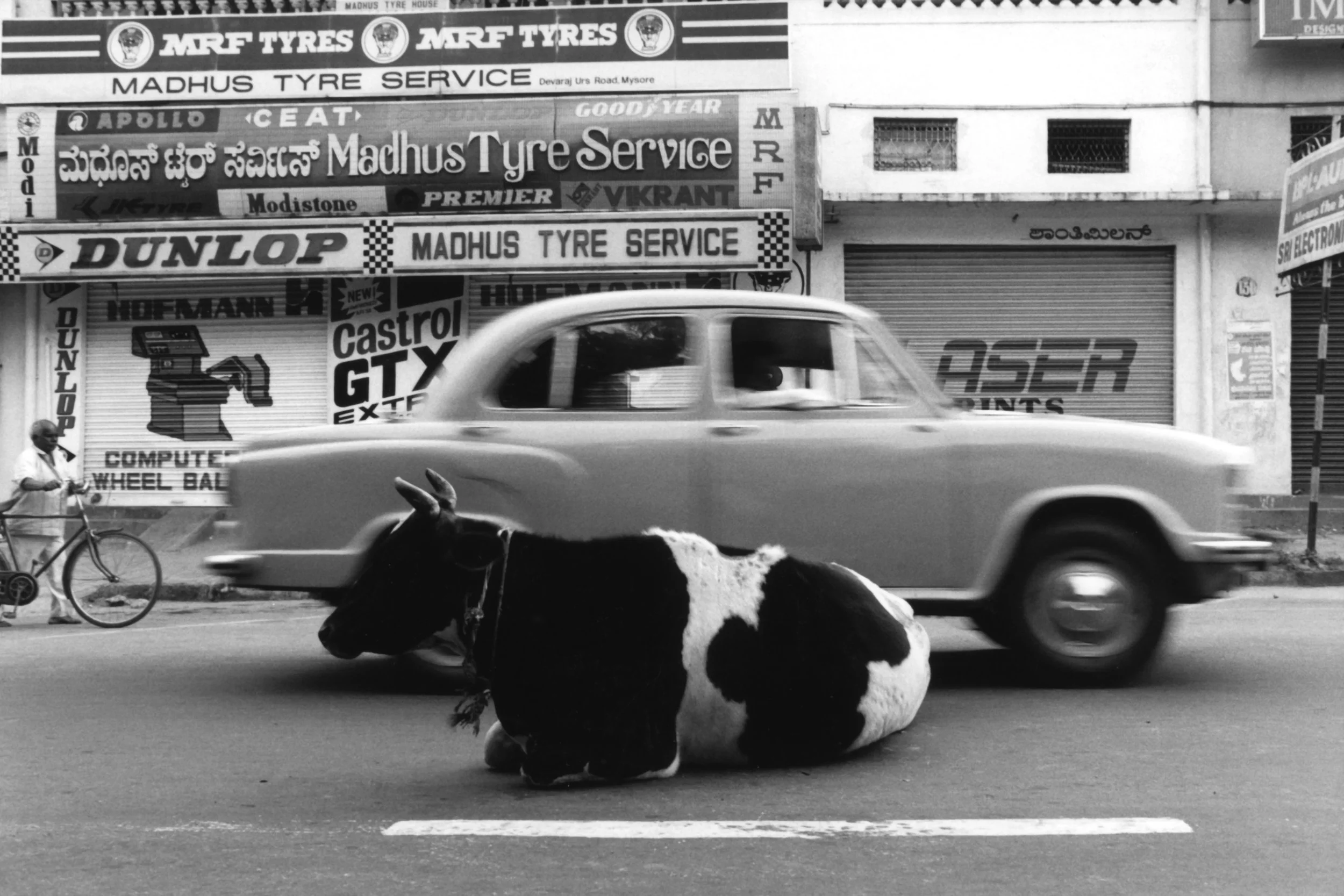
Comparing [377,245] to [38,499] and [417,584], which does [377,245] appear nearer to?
[38,499]

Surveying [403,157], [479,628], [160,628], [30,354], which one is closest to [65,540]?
[160,628]

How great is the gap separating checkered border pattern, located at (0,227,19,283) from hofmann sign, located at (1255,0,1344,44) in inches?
566

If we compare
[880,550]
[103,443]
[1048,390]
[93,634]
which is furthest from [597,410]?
[103,443]

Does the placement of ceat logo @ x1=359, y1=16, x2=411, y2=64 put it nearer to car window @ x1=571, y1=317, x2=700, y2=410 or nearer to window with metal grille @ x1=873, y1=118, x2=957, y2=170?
window with metal grille @ x1=873, y1=118, x2=957, y2=170

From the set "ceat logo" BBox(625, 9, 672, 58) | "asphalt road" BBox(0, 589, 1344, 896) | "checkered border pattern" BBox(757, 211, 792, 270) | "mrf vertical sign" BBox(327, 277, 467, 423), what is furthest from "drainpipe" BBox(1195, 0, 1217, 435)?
"asphalt road" BBox(0, 589, 1344, 896)

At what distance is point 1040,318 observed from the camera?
17.7 m

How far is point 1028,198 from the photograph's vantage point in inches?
668

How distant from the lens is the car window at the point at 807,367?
6730mm

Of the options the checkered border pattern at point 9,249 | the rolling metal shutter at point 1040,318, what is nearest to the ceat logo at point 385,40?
the checkered border pattern at point 9,249

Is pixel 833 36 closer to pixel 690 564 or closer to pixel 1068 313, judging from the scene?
pixel 1068 313

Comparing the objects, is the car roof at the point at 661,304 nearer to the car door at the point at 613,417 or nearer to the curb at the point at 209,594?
the car door at the point at 613,417

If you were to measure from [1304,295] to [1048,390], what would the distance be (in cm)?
311

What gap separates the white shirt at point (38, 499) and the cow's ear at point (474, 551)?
7397 mm

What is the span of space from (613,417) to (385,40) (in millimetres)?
11893
